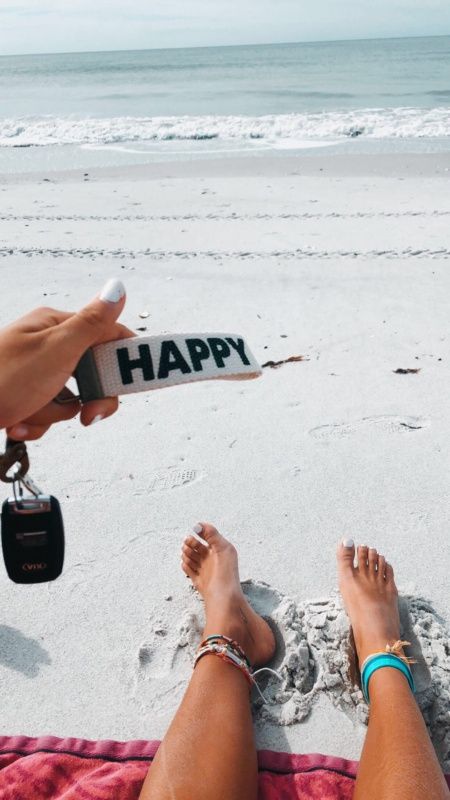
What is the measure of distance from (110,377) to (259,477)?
5.02ft

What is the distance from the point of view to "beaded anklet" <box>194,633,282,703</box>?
1.74 meters

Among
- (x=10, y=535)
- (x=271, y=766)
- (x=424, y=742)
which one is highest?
(x=10, y=535)

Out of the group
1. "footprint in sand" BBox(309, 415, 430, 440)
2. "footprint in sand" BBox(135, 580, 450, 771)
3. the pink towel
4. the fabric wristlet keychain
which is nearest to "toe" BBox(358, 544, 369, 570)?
"footprint in sand" BBox(135, 580, 450, 771)

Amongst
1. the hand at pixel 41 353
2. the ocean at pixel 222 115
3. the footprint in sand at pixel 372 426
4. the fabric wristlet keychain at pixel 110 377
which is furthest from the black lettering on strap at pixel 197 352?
the ocean at pixel 222 115

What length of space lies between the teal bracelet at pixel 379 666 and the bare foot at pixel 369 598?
0.03m

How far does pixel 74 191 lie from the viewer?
7.73 meters

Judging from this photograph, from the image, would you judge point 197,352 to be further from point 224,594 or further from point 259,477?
point 259,477

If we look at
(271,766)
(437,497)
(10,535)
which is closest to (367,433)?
(437,497)

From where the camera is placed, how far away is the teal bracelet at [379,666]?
172cm

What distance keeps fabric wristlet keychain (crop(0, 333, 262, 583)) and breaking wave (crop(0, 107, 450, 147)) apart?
37.0 ft

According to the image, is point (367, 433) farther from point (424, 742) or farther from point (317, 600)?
point (424, 742)

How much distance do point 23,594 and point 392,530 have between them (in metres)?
1.25

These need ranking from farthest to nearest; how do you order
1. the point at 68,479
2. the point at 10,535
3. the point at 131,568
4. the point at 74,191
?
the point at 74,191 → the point at 68,479 → the point at 131,568 → the point at 10,535

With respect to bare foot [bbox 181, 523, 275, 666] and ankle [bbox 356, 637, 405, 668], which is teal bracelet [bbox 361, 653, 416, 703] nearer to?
ankle [bbox 356, 637, 405, 668]
